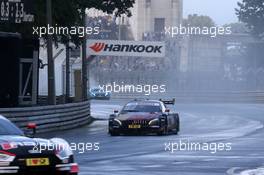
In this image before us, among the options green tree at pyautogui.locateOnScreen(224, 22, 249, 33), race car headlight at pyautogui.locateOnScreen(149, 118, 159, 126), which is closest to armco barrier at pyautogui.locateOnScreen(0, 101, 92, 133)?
race car headlight at pyautogui.locateOnScreen(149, 118, 159, 126)

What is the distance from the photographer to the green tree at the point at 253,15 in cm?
10012

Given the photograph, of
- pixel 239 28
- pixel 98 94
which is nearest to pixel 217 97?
pixel 98 94

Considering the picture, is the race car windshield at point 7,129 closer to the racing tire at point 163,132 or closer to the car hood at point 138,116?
the car hood at point 138,116

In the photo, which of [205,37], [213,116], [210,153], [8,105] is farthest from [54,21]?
[205,37]

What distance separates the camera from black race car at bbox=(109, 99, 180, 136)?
34250 mm

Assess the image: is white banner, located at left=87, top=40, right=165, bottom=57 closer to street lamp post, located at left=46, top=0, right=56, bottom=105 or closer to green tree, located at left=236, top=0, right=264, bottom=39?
street lamp post, located at left=46, top=0, right=56, bottom=105

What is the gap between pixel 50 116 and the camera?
36531 millimetres

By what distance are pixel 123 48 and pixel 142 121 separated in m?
18.0

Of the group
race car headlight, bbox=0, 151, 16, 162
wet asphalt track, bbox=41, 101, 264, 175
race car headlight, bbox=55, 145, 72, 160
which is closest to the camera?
race car headlight, bbox=0, 151, 16, 162

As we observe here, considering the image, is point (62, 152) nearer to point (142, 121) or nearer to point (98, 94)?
point (142, 121)

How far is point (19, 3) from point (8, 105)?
5.63 metres

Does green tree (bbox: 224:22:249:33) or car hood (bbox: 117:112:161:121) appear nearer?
car hood (bbox: 117:112:161:121)

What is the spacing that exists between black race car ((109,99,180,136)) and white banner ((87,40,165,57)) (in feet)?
53.2

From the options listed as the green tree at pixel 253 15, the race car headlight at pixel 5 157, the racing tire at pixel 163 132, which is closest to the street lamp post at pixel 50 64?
the racing tire at pixel 163 132
